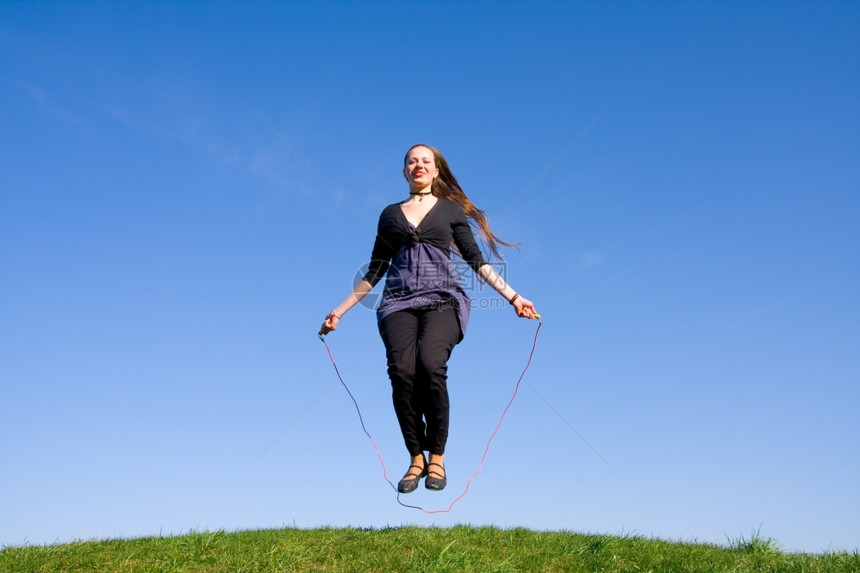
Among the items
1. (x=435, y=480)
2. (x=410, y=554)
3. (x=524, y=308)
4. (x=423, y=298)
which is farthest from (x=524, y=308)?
(x=410, y=554)

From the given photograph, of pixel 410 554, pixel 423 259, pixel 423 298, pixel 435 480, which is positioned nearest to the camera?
pixel 410 554

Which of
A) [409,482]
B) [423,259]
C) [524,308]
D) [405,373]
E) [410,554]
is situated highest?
[423,259]

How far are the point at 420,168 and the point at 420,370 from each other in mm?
2104

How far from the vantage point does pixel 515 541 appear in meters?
6.86

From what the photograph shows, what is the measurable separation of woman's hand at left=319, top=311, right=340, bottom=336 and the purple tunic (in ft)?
1.63

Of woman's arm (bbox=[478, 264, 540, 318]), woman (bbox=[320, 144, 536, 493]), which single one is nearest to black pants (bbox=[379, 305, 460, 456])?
woman (bbox=[320, 144, 536, 493])

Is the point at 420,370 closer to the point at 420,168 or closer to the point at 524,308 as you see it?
the point at 524,308

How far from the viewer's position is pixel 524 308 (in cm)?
689

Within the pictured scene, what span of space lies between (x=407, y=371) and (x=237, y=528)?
2575 millimetres

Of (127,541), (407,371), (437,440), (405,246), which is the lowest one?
(127,541)

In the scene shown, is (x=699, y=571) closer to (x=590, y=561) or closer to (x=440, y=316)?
(x=590, y=561)

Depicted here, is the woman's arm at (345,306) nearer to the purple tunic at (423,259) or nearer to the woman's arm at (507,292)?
the purple tunic at (423,259)

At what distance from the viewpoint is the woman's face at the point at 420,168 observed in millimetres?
7449

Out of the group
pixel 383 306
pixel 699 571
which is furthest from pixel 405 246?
pixel 699 571
